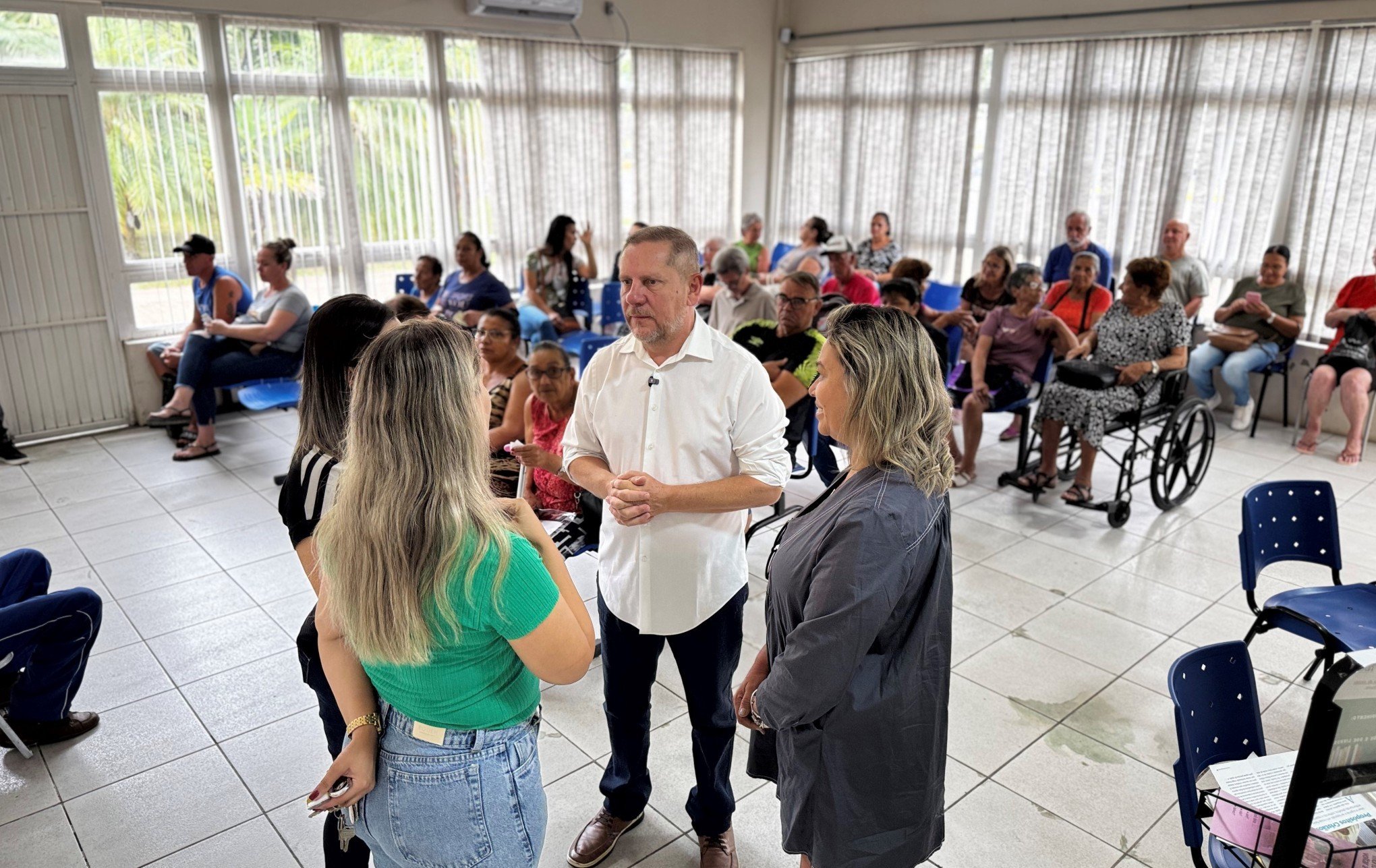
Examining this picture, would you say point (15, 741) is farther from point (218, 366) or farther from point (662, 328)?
point (218, 366)

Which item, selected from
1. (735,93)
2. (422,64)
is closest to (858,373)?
(422,64)

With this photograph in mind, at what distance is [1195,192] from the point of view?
686cm

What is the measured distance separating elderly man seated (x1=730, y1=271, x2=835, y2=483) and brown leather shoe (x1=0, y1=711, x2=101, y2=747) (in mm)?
2872

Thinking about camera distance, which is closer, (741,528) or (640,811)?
(741,528)

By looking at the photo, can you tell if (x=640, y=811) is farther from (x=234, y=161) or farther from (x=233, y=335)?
(x=234, y=161)

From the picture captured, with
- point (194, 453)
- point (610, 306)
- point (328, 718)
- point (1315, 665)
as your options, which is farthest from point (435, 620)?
point (610, 306)

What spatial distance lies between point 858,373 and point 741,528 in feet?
2.48

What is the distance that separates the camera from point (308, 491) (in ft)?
5.63

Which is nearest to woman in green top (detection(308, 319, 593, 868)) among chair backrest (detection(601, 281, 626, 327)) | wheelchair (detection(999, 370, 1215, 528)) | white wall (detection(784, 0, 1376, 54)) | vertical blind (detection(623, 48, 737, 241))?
wheelchair (detection(999, 370, 1215, 528))

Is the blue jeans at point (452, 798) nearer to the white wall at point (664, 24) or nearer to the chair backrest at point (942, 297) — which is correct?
the chair backrest at point (942, 297)

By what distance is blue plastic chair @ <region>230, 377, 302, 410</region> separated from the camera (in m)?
5.42

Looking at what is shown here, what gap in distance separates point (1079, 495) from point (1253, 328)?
2.60 meters

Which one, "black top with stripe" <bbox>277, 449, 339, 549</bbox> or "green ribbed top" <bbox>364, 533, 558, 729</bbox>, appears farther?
"black top with stripe" <bbox>277, 449, 339, 549</bbox>

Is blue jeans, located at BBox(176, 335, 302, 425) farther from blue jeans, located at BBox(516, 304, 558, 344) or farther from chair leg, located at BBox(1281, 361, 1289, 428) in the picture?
chair leg, located at BBox(1281, 361, 1289, 428)
